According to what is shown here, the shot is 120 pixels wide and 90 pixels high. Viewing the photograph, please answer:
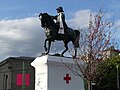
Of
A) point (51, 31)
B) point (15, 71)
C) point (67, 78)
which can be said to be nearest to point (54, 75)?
A: point (67, 78)

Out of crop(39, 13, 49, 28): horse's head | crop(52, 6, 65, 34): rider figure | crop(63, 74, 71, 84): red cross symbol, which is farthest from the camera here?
crop(52, 6, 65, 34): rider figure

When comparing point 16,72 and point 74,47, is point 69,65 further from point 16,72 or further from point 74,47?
point 16,72

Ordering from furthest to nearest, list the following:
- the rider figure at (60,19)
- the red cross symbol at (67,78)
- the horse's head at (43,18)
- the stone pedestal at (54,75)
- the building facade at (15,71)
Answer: the building facade at (15,71) → the rider figure at (60,19) → the horse's head at (43,18) → the red cross symbol at (67,78) → the stone pedestal at (54,75)

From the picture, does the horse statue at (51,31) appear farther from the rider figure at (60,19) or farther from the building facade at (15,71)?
the building facade at (15,71)

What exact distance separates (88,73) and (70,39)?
1535mm

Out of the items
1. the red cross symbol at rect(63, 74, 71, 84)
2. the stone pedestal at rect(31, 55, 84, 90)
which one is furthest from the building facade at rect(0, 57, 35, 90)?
the red cross symbol at rect(63, 74, 71, 84)

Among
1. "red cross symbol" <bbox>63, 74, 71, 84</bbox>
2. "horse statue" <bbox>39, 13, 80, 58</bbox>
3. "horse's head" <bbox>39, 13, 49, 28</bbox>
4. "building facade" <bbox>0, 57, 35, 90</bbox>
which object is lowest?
"building facade" <bbox>0, 57, 35, 90</bbox>

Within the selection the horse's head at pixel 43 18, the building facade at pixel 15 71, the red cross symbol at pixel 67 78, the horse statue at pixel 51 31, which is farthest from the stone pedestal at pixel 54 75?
the building facade at pixel 15 71

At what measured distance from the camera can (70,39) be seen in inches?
518

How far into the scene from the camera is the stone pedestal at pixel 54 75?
11211 millimetres

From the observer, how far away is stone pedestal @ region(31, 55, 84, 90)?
11211mm

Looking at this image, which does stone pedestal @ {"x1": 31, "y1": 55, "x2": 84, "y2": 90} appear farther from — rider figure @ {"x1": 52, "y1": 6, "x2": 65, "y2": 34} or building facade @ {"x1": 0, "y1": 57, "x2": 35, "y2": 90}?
building facade @ {"x1": 0, "y1": 57, "x2": 35, "y2": 90}

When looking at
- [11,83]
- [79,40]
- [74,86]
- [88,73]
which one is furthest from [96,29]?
[11,83]

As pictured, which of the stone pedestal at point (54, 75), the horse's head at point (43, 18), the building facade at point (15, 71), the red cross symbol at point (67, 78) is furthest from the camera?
the building facade at point (15, 71)
